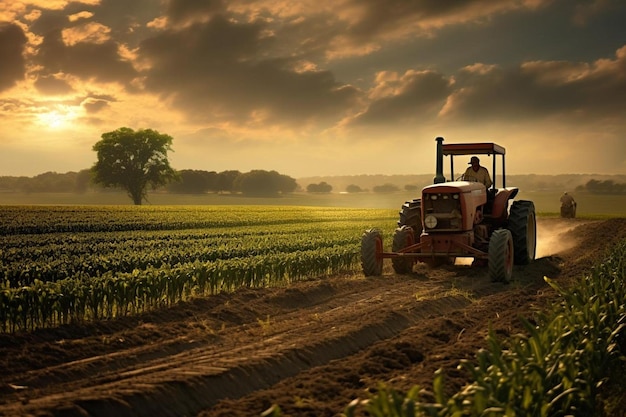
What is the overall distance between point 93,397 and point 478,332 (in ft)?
18.2

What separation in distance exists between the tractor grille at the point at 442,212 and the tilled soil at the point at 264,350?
1399 mm

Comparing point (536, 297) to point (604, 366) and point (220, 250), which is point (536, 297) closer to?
A: point (604, 366)

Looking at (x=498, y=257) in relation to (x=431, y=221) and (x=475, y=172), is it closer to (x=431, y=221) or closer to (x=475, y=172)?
(x=431, y=221)

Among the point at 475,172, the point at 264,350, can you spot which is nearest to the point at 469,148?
the point at 475,172

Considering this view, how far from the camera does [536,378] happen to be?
16.3ft

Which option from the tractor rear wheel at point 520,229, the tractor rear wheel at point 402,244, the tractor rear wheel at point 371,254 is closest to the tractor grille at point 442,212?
→ the tractor rear wheel at point 402,244

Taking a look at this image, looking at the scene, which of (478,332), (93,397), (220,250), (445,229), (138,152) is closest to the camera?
(93,397)

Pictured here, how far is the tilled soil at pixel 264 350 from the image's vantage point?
263 inches

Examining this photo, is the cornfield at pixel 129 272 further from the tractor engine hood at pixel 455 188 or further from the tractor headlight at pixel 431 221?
the tractor engine hood at pixel 455 188

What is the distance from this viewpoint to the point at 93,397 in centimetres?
652

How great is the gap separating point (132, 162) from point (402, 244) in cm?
6661

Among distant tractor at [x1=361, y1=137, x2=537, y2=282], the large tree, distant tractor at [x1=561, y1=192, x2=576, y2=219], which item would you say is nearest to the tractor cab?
distant tractor at [x1=361, y1=137, x2=537, y2=282]

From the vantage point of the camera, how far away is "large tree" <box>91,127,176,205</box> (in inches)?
3036

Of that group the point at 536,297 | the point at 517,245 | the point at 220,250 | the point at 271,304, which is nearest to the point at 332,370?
the point at 271,304
